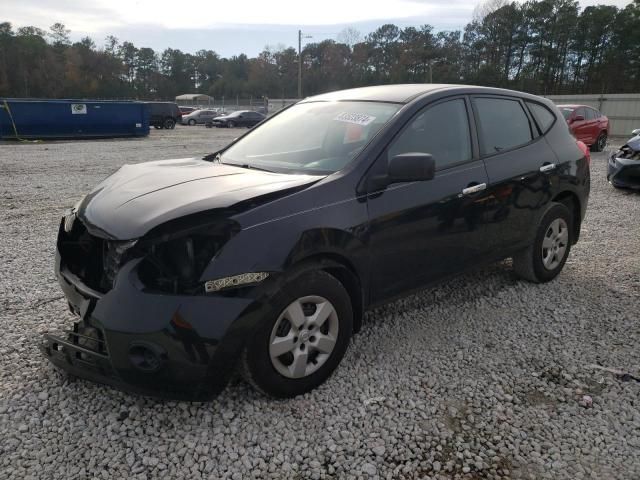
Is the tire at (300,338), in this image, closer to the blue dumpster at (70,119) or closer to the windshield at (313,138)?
the windshield at (313,138)

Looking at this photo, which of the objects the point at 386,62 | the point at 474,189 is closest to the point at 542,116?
the point at 474,189

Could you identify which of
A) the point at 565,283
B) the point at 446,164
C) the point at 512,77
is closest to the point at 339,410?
the point at 446,164

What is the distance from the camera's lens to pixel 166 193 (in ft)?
9.16

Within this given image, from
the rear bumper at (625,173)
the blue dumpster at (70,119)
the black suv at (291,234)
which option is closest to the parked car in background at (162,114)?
the blue dumpster at (70,119)

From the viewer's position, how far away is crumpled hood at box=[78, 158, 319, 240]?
2520 mm

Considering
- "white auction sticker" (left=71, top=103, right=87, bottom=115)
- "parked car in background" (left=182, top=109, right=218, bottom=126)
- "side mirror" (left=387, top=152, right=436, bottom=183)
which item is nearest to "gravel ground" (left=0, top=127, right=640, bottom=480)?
"side mirror" (left=387, top=152, right=436, bottom=183)

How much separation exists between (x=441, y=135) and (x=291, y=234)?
1569mm

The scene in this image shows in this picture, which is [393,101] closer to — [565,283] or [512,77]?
[565,283]

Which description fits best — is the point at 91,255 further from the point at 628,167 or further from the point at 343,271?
the point at 628,167

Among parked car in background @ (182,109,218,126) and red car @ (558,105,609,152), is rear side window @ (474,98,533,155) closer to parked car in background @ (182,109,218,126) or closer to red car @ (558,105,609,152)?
red car @ (558,105,609,152)

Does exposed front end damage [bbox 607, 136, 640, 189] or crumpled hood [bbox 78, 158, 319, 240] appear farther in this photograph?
exposed front end damage [bbox 607, 136, 640, 189]

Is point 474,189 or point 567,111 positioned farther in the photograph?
point 567,111

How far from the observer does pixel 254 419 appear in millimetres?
2623

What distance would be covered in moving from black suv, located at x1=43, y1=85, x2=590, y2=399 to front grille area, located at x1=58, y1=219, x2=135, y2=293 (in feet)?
0.05
